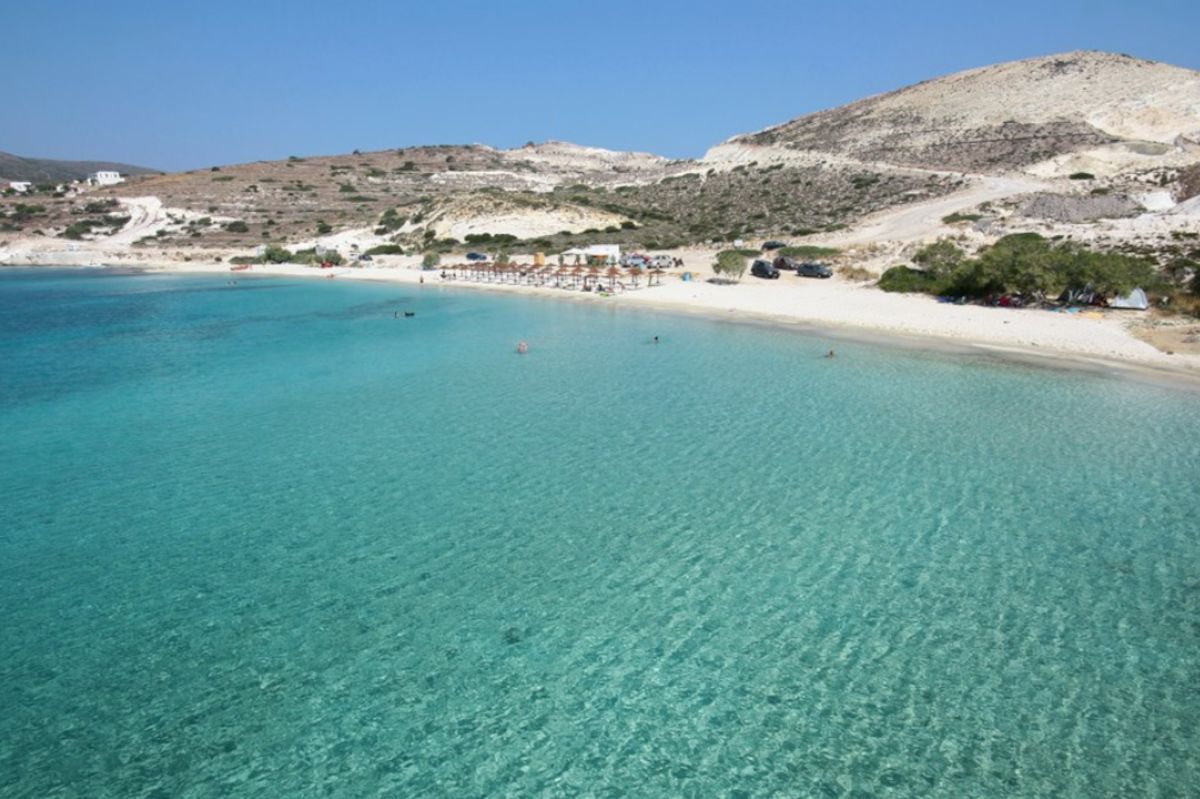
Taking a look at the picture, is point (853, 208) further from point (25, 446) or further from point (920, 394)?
point (25, 446)

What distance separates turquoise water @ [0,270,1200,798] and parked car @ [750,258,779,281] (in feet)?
85.4

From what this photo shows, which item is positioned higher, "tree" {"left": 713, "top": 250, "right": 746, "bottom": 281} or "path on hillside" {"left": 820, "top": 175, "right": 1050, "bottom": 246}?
"path on hillside" {"left": 820, "top": 175, "right": 1050, "bottom": 246}

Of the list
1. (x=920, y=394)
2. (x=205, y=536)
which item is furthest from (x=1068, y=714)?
(x=920, y=394)

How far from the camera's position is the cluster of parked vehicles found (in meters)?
45.3

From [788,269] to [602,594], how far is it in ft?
140

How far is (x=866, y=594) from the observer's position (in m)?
10.1

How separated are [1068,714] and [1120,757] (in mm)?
641

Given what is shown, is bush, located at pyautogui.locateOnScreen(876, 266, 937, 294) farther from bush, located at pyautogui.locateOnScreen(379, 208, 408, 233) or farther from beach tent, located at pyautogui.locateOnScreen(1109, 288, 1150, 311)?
bush, located at pyautogui.locateOnScreen(379, 208, 408, 233)

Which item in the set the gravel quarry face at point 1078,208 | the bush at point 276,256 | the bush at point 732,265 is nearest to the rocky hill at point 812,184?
the gravel quarry face at point 1078,208

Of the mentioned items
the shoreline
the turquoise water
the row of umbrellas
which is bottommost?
the turquoise water

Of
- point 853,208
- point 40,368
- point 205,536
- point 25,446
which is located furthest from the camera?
point 853,208

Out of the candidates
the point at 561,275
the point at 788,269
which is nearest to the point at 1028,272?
the point at 788,269

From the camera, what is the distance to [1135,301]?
30969 mm

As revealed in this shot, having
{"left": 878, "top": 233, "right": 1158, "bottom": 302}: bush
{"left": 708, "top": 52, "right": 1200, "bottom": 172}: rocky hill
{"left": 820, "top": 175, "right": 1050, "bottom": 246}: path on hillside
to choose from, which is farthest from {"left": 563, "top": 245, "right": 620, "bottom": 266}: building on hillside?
{"left": 708, "top": 52, "right": 1200, "bottom": 172}: rocky hill
